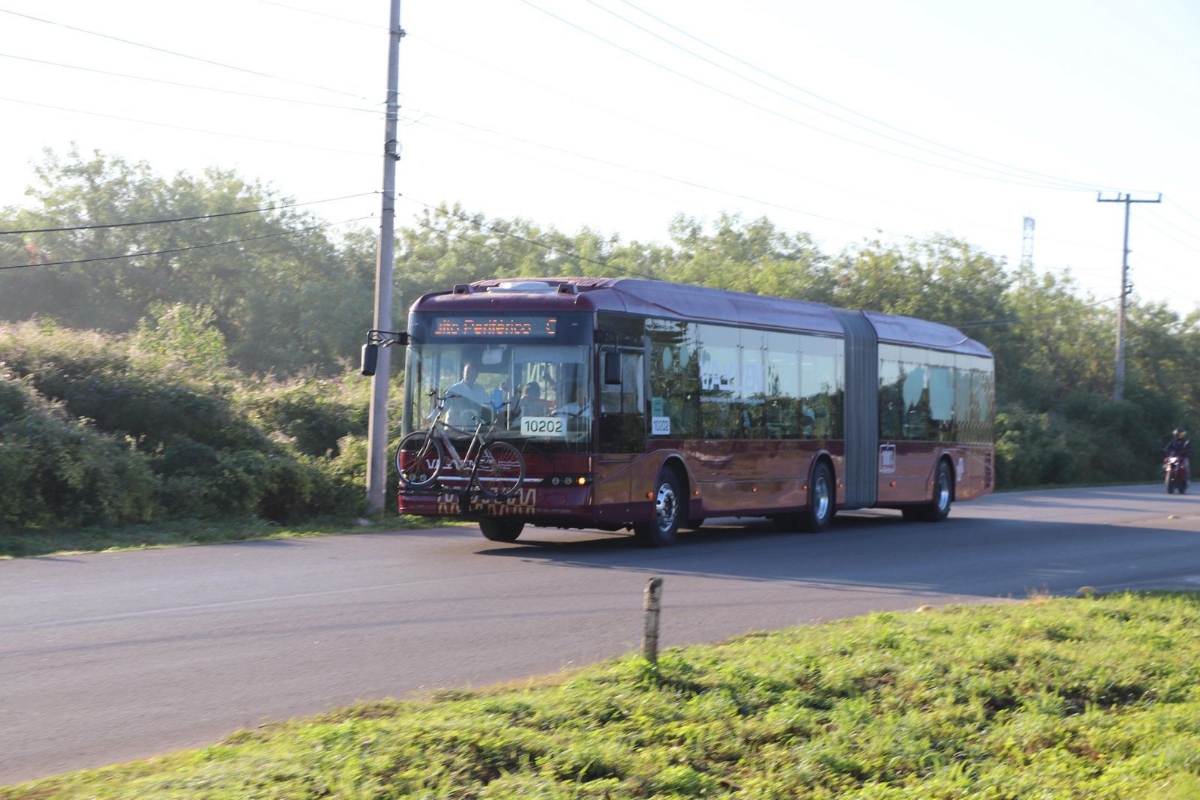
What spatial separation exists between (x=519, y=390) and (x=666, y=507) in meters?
2.73

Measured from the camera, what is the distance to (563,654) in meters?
9.51

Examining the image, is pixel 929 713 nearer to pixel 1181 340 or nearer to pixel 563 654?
pixel 563 654

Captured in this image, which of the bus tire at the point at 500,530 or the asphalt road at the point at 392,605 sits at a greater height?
the bus tire at the point at 500,530

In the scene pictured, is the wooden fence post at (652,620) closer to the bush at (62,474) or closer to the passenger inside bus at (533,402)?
the passenger inside bus at (533,402)

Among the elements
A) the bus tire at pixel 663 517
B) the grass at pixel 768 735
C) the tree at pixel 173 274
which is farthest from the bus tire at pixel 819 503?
the tree at pixel 173 274

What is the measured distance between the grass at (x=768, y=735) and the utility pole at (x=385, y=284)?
12269 mm

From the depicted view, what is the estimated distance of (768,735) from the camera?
22.8 ft

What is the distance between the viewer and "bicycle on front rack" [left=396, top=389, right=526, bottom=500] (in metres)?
15.8

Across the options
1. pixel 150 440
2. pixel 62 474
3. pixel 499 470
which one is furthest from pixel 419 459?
pixel 150 440

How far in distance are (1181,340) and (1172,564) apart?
5675 centimetres

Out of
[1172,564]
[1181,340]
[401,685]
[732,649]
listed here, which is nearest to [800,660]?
[732,649]

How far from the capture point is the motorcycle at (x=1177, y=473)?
129 feet

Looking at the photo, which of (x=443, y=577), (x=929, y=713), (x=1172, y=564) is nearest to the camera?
(x=929, y=713)

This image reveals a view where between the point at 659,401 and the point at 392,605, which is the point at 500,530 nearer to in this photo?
the point at 659,401
